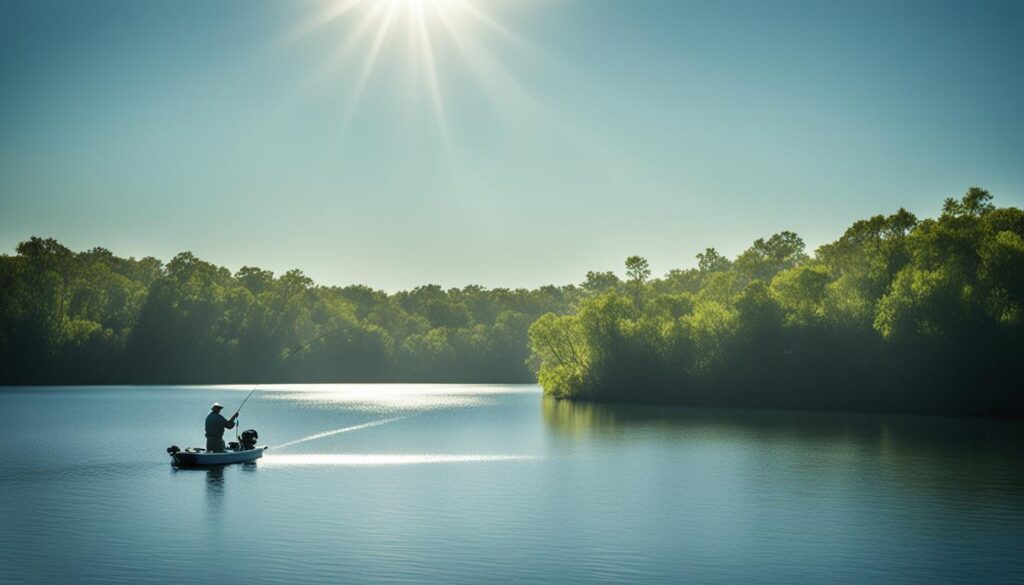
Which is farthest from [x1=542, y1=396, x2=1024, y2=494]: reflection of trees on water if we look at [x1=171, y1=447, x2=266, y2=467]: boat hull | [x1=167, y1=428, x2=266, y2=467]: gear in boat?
[x1=171, y1=447, x2=266, y2=467]: boat hull

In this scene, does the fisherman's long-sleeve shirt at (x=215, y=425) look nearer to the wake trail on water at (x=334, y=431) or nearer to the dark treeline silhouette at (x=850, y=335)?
the wake trail on water at (x=334, y=431)

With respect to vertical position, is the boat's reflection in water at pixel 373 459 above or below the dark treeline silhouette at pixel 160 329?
below

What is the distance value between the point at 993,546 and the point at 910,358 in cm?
5842

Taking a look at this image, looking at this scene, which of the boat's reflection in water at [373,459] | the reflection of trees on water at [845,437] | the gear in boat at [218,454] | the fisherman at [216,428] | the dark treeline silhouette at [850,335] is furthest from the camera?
the dark treeline silhouette at [850,335]

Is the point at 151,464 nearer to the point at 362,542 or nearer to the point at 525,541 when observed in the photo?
the point at 362,542

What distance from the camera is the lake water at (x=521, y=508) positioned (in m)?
23.0

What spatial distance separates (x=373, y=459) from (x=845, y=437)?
95.1 feet

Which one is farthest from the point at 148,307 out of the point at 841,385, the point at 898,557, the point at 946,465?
the point at 898,557

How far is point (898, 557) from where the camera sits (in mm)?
24266

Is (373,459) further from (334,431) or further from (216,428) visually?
(334,431)

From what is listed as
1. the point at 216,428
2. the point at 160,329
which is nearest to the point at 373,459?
the point at 216,428

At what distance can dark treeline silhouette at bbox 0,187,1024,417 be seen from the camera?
251 ft

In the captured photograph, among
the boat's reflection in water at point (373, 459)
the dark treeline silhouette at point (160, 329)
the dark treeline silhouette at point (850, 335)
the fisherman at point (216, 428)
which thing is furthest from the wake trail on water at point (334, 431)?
the dark treeline silhouette at point (160, 329)

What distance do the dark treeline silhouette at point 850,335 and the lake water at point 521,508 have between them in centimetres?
1672
